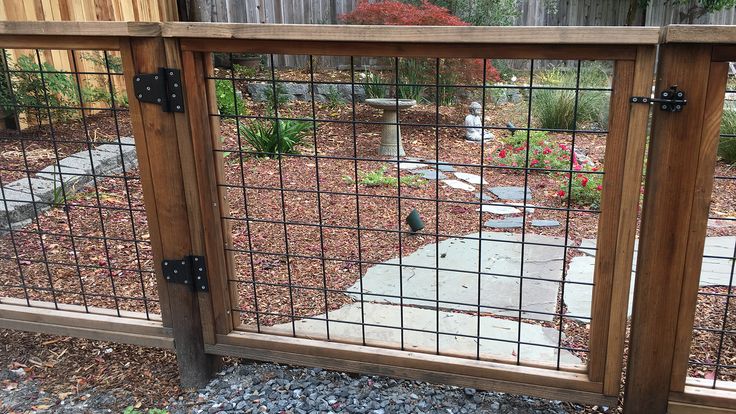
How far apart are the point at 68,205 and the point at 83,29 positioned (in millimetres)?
929

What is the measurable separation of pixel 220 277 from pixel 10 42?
123cm

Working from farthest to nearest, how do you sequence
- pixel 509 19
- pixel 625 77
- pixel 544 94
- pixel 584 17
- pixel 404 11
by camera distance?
pixel 584 17
pixel 509 19
pixel 404 11
pixel 544 94
pixel 625 77

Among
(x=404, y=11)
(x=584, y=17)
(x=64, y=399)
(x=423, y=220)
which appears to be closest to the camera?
(x=64, y=399)

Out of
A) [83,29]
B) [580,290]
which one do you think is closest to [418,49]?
[83,29]

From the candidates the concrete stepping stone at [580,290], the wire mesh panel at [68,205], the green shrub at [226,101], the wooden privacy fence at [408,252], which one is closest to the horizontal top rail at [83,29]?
the wooden privacy fence at [408,252]

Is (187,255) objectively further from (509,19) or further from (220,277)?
(509,19)

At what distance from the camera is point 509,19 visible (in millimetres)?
9750

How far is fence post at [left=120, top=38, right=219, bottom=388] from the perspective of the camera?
7.18 feet

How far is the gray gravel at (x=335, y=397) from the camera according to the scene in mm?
2406

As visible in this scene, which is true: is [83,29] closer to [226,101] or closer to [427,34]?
[427,34]

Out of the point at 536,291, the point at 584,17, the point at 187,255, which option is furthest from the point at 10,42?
the point at 584,17

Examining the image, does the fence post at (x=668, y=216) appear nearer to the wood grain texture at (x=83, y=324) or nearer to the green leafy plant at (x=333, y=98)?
the wood grain texture at (x=83, y=324)

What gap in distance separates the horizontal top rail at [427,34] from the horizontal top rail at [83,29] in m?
0.07

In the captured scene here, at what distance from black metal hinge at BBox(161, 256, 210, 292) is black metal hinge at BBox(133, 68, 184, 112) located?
1.98 feet
